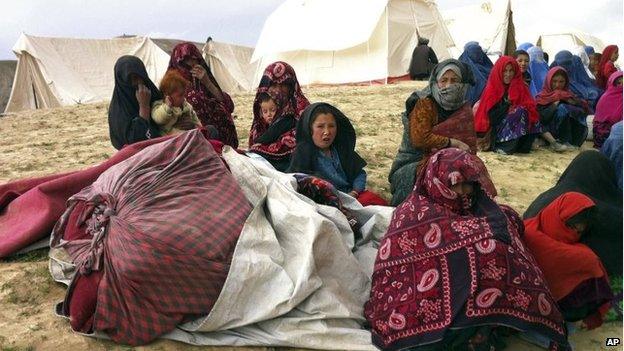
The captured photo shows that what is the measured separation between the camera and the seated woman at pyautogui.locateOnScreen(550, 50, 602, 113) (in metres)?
6.52

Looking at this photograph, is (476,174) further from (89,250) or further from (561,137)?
(561,137)

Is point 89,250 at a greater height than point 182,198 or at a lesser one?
lesser

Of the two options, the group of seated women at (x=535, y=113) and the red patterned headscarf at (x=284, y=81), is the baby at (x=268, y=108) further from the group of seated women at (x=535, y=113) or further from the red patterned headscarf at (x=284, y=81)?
the group of seated women at (x=535, y=113)

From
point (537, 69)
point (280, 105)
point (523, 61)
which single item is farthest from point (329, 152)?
point (537, 69)

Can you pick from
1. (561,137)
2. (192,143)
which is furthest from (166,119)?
(561,137)

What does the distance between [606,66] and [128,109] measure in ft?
23.1

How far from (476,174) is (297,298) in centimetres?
86

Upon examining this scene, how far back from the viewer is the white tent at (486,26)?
12703 mm

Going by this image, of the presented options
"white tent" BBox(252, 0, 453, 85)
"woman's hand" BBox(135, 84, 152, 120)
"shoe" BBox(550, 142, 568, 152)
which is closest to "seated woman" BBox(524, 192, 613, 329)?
"woman's hand" BBox(135, 84, 152, 120)

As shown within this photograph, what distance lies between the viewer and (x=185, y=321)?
6.30 ft

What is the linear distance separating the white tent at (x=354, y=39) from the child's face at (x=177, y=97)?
25.6ft

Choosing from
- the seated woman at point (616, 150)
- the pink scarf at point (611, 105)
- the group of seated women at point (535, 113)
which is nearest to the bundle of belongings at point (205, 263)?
the seated woman at point (616, 150)

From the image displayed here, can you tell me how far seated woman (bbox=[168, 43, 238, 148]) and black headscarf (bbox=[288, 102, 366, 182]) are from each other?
3.46 ft

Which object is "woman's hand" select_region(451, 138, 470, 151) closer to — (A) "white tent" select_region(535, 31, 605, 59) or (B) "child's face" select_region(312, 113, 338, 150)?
(B) "child's face" select_region(312, 113, 338, 150)
